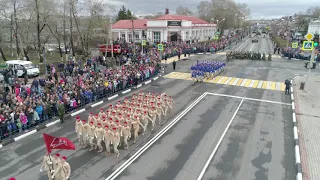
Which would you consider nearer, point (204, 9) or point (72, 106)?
point (72, 106)

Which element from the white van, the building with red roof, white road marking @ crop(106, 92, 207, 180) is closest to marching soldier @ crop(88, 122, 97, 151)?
white road marking @ crop(106, 92, 207, 180)

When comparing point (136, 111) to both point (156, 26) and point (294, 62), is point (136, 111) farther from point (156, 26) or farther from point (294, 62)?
point (156, 26)

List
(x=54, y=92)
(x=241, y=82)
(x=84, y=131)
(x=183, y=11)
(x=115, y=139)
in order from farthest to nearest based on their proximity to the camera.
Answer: (x=183, y=11), (x=241, y=82), (x=54, y=92), (x=84, y=131), (x=115, y=139)

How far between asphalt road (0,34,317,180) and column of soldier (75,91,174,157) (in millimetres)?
546

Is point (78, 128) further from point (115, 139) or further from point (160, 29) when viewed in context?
point (160, 29)

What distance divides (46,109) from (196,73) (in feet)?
45.3

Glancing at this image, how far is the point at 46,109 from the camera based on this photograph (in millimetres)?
14336

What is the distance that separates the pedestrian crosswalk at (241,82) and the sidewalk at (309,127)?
1534mm

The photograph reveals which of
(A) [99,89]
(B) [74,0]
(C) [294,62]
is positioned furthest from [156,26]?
(A) [99,89]

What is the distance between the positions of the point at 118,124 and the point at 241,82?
1630 cm

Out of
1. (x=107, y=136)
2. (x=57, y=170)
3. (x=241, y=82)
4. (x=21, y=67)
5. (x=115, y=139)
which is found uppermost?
(x=21, y=67)

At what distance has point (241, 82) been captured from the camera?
24.5 m

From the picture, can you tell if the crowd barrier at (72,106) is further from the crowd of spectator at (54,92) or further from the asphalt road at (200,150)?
the asphalt road at (200,150)

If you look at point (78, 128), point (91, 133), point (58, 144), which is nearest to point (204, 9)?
point (78, 128)
